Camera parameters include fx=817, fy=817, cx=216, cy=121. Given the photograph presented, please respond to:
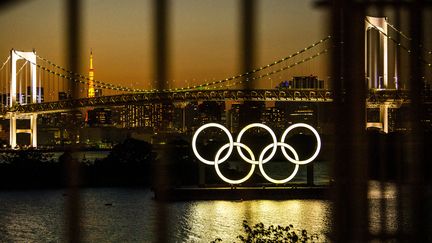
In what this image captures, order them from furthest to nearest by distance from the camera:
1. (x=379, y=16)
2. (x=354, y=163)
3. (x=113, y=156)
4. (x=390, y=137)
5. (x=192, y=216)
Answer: (x=113, y=156), (x=192, y=216), (x=390, y=137), (x=379, y=16), (x=354, y=163)

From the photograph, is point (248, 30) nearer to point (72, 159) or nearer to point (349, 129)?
point (349, 129)

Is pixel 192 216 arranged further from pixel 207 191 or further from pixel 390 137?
pixel 390 137

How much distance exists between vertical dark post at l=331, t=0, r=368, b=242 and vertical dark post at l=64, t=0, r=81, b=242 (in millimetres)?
352

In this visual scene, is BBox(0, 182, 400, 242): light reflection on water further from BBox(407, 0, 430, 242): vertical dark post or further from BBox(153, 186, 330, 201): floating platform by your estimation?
BBox(407, 0, 430, 242): vertical dark post

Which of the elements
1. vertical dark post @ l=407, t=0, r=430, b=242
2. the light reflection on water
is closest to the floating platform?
the light reflection on water

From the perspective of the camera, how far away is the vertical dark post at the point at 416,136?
1208mm

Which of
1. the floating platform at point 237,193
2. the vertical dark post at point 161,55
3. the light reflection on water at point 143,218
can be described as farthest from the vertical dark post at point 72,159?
the floating platform at point 237,193

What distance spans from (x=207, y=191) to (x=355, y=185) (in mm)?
13824

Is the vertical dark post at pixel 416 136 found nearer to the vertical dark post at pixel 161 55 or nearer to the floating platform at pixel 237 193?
the vertical dark post at pixel 161 55

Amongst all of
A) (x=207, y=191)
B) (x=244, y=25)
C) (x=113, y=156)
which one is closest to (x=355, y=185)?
(x=244, y=25)

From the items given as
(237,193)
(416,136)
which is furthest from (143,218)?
(416,136)

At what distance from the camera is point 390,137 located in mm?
1495

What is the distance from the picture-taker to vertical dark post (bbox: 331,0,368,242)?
112cm

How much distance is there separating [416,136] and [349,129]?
0.15 meters
